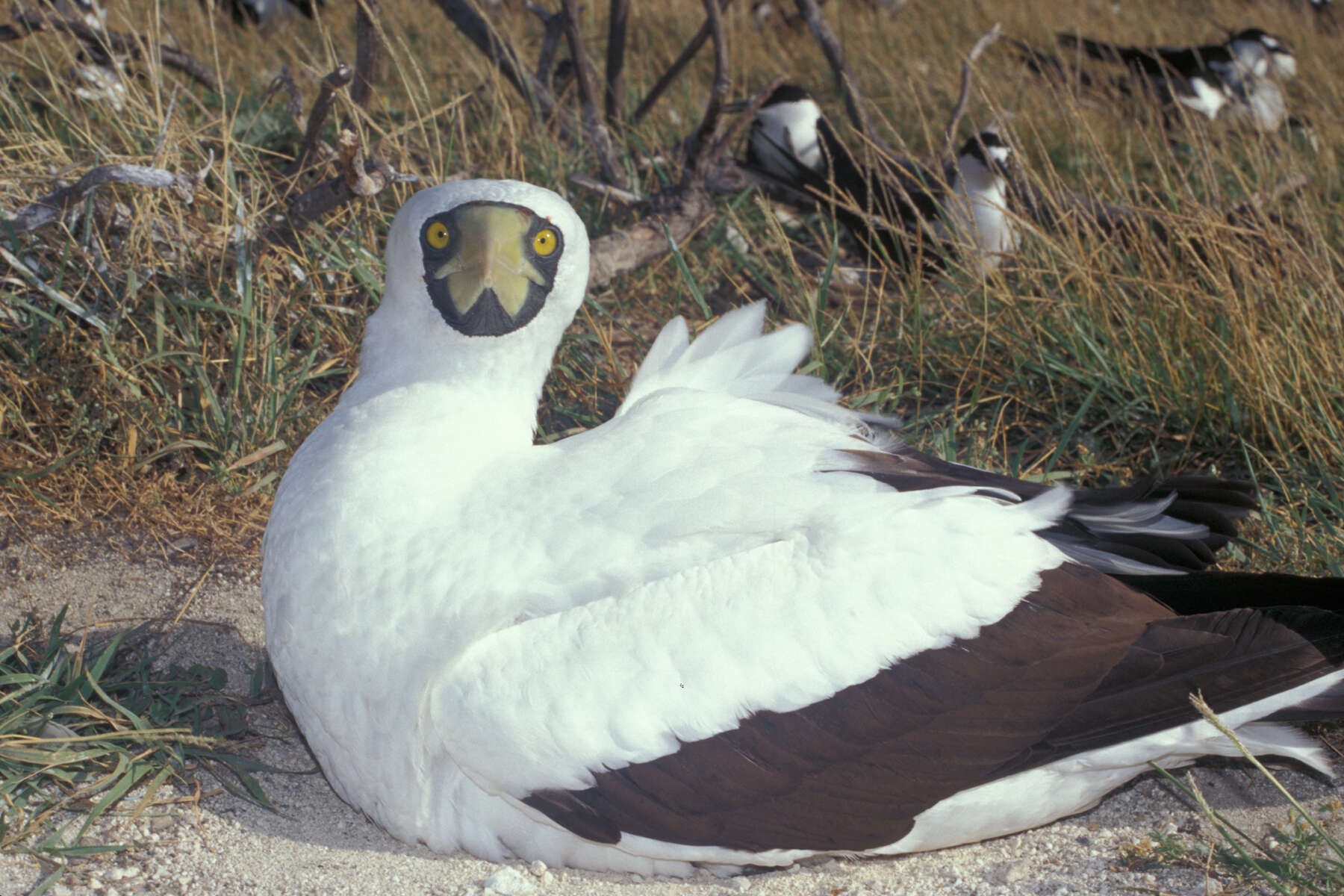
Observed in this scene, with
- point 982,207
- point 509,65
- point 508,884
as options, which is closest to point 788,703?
point 508,884

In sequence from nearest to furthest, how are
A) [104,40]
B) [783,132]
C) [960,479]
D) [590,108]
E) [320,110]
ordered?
[960,479], [320,110], [104,40], [590,108], [783,132]

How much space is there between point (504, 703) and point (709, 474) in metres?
0.57

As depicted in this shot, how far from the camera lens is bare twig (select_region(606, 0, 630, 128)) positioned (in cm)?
493

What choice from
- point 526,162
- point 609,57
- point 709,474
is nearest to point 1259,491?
point 709,474

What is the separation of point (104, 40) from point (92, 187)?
1.06 m

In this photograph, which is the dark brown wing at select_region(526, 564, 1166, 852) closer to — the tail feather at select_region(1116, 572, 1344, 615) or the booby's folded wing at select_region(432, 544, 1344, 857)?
the booby's folded wing at select_region(432, 544, 1344, 857)

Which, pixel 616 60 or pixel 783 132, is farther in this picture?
pixel 783 132

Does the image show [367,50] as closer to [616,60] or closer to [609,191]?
[609,191]

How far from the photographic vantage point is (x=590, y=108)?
4.62m

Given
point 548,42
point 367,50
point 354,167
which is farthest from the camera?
point 548,42

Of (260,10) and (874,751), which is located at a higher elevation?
(260,10)

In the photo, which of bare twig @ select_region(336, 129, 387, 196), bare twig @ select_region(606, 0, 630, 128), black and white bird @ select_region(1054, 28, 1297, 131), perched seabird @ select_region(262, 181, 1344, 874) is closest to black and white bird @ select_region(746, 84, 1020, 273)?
bare twig @ select_region(606, 0, 630, 128)

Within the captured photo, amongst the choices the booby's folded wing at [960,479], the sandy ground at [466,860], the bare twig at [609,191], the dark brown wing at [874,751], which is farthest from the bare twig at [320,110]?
the dark brown wing at [874,751]

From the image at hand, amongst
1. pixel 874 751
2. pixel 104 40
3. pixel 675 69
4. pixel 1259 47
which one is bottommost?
pixel 874 751
